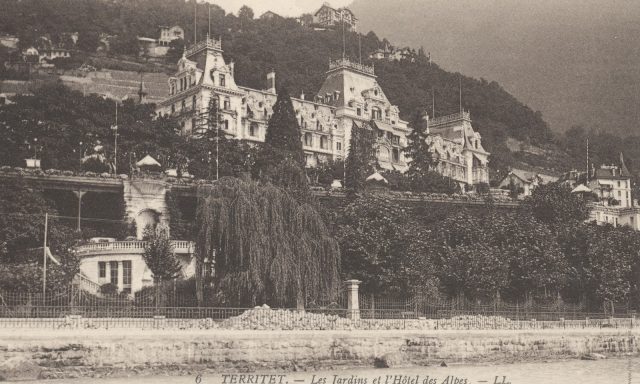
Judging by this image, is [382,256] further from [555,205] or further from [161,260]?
[555,205]

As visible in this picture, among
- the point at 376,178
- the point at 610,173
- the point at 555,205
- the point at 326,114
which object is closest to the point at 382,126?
the point at 326,114

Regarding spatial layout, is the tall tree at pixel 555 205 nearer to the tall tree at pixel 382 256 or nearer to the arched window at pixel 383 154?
the arched window at pixel 383 154

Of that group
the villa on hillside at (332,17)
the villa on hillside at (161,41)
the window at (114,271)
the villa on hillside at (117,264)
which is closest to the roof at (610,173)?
the villa on hillside at (161,41)

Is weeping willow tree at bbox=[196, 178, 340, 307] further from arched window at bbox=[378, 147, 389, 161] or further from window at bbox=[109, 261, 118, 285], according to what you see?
arched window at bbox=[378, 147, 389, 161]

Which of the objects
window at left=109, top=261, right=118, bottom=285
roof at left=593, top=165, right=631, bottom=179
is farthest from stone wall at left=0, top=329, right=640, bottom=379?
roof at left=593, top=165, right=631, bottom=179

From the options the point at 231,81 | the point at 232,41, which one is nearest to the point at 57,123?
the point at 231,81

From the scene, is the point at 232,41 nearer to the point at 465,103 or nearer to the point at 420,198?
the point at 465,103
